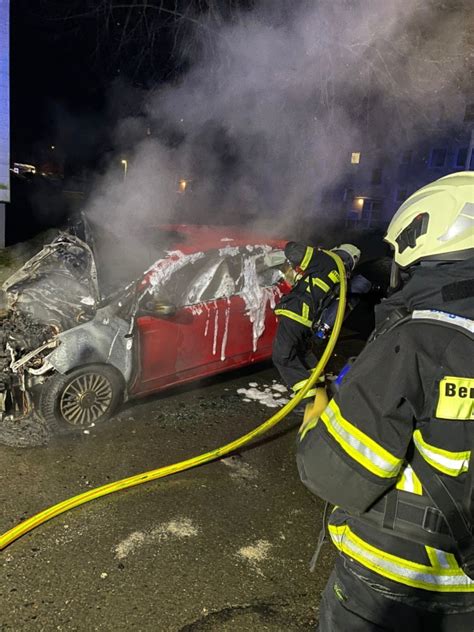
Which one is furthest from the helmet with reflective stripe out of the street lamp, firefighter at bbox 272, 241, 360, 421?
the street lamp

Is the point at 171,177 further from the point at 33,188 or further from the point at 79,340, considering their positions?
the point at 33,188

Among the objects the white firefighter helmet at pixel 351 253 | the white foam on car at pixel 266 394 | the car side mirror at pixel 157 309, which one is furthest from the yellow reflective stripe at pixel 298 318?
the white foam on car at pixel 266 394

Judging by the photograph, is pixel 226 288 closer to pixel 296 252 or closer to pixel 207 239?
pixel 207 239

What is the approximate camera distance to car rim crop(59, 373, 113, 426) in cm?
430

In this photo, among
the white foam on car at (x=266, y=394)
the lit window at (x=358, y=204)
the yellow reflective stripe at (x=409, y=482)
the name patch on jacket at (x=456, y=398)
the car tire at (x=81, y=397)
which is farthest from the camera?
the lit window at (x=358, y=204)

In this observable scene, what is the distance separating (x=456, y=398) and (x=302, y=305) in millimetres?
3237

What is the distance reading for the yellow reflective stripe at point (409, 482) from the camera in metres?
1.35

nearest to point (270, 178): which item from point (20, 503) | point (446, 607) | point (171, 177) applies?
point (171, 177)

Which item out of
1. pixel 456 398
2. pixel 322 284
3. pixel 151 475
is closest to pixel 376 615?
pixel 456 398

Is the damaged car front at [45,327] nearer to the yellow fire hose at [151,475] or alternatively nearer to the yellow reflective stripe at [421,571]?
the yellow fire hose at [151,475]

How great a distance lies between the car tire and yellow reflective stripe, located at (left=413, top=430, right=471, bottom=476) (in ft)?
11.5

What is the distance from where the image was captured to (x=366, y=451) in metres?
1.30

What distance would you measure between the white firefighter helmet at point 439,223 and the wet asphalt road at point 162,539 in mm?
2177

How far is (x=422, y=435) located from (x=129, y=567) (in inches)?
89.8
